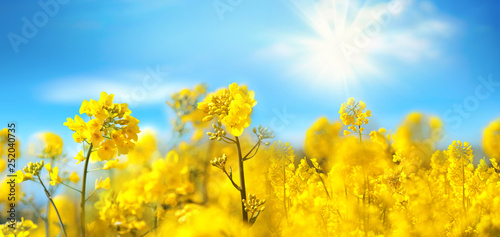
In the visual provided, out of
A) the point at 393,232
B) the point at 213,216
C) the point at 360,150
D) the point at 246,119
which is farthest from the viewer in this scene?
the point at 360,150

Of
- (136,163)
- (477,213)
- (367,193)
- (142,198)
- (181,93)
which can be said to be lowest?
(477,213)

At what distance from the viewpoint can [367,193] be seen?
279 centimetres

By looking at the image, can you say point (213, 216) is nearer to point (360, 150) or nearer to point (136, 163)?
point (136, 163)

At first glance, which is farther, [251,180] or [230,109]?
[251,180]

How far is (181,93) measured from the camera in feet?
5.11

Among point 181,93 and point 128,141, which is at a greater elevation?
point 181,93

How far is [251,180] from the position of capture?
75.9 inches

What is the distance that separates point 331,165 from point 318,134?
336 mm

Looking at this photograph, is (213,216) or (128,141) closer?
(213,216)

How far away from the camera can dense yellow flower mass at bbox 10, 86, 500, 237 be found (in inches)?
46.8

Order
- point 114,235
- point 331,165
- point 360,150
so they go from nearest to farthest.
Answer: point 114,235
point 360,150
point 331,165

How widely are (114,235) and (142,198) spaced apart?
0.37 meters

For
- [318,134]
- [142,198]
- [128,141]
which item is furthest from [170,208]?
[318,134]

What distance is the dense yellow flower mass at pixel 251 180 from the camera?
1.19 meters
